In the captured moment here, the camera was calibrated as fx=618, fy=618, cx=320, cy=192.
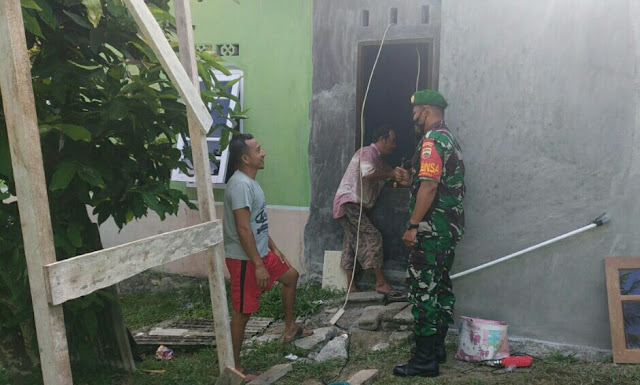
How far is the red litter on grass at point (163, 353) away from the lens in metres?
5.34

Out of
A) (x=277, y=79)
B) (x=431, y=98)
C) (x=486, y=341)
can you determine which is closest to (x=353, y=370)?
(x=486, y=341)

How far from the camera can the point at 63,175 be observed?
3.22m

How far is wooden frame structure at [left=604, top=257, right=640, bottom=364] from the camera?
14.5 feet

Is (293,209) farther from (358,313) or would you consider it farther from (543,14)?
(543,14)

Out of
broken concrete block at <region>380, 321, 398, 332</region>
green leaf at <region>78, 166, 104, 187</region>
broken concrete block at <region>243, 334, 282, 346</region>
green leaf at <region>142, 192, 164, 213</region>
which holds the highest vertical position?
green leaf at <region>78, 166, 104, 187</region>

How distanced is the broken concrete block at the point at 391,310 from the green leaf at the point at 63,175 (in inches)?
119

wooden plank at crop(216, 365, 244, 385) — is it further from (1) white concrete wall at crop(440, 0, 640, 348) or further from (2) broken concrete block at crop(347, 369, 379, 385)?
(1) white concrete wall at crop(440, 0, 640, 348)

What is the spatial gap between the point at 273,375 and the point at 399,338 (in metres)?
1.14

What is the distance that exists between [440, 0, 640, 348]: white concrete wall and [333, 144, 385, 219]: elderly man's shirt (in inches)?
51.5

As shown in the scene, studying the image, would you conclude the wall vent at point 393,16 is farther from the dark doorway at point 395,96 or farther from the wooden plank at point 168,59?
the wooden plank at point 168,59

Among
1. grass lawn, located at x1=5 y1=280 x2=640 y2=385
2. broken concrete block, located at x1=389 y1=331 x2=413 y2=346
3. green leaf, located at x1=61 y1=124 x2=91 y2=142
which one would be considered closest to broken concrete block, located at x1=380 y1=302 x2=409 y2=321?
broken concrete block, located at x1=389 y1=331 x2=413 y2=346

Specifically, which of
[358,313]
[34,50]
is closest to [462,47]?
[358,313]

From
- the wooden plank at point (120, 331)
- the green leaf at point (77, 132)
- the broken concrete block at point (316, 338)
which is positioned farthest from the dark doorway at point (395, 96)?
the green leaf at point (77, 132)

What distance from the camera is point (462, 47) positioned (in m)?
4.85
